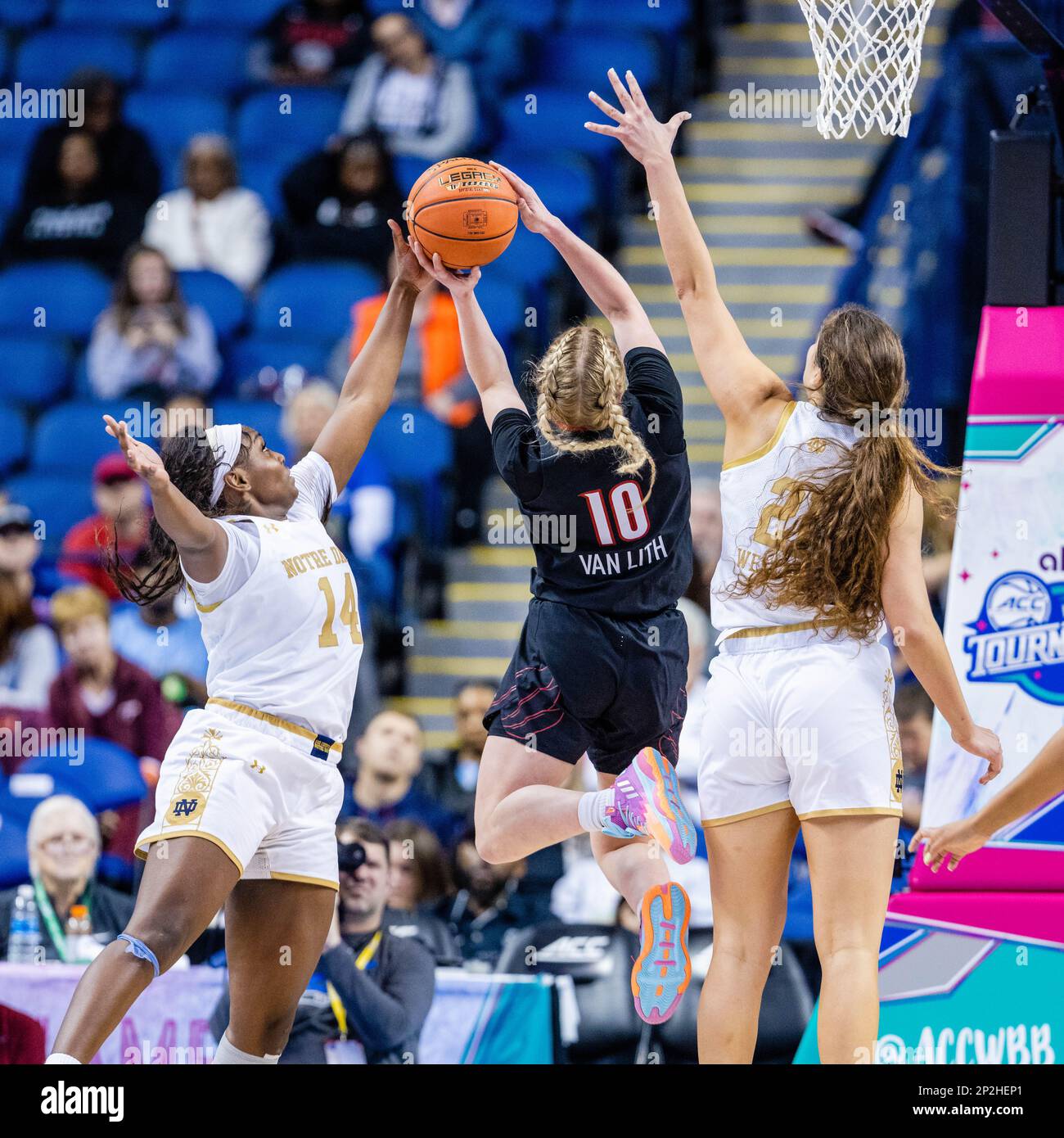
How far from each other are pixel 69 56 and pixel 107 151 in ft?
3.58

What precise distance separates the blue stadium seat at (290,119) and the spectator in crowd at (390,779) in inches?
181

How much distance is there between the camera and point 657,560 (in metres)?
4.77

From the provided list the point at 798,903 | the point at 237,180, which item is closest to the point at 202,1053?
the point at 798,903

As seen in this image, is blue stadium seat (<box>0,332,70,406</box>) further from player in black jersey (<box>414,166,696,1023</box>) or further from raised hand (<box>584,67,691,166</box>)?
raised hand (<box>584,67,691,166</box>)

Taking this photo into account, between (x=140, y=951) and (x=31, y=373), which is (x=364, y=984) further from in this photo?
(x=31, y=373)

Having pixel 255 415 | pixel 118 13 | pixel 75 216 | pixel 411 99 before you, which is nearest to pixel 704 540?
pixel 255 415

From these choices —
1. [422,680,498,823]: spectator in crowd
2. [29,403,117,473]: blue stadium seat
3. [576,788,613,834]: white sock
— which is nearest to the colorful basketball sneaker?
[576,788,613,834]: white sock

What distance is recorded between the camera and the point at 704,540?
7504mm

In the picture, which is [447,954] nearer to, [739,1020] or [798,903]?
[798,903]

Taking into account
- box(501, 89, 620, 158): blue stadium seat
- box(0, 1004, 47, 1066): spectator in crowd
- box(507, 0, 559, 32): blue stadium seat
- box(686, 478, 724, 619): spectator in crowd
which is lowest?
box(0, 1004, 47, 1066): spectator in crowd

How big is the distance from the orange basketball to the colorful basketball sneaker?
62.4 inches

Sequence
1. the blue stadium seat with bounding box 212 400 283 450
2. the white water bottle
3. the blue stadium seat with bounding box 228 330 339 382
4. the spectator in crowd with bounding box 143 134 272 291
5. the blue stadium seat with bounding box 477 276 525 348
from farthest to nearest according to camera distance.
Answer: the spectator in crowd with bounding box 143 134 272 291, the blue stadium seat with bounding box 228 330 339 382, the blue stadium seat with bounding box 477 276 525 348, the blue stadium seat with bounding box 212 400 283 450, the white water bottle

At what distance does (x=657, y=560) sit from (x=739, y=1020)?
1294 millimetres

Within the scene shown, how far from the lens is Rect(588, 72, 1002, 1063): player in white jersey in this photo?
4.16m
